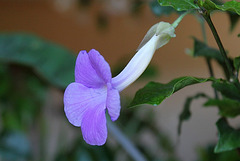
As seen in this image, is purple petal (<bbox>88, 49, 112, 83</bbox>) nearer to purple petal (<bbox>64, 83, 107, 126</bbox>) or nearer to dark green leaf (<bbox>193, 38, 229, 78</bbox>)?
purple petal (<bbox>64, 83, 107, 126</bbox>)

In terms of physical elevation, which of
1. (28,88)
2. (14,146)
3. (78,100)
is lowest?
(14,146)

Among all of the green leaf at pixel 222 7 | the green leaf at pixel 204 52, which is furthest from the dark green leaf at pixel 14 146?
the green leaf at pixel 222 7

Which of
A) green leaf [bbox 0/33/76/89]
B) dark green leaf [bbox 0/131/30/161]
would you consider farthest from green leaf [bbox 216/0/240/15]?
dark green leaf [bbox 0/131/30/161]

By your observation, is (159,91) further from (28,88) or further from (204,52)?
(28,88)

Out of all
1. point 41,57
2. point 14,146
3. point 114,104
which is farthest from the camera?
point 14,146

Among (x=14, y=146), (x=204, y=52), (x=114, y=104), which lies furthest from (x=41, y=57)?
(x=114, y=104)

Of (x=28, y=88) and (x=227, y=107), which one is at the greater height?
(x=227, y=107)

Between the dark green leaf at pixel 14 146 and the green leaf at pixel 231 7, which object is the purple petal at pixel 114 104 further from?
the dark green leaf at pixel 14 146
